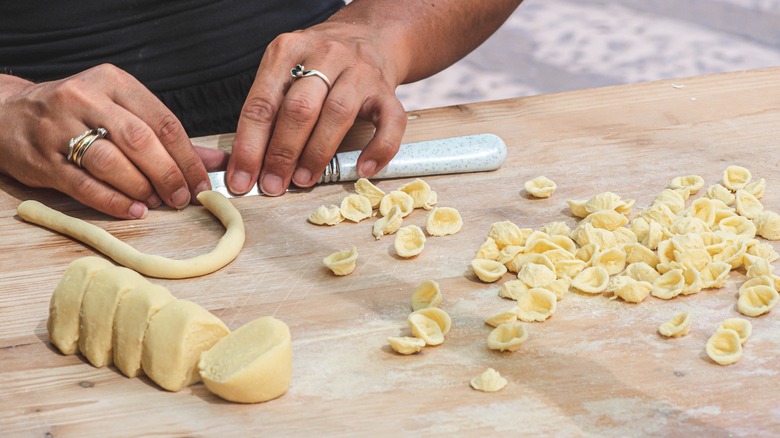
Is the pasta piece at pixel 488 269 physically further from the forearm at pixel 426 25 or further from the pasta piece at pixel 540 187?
the forearm at pixel 426 25

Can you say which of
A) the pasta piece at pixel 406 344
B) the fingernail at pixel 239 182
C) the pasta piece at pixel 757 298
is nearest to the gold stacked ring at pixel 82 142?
the fingernail at pixel 239 182

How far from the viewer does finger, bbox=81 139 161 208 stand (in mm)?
1435

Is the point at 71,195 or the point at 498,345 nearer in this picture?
the point at 498,345

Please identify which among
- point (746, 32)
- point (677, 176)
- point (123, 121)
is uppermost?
point (123, 121)

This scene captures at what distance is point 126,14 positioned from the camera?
184cm

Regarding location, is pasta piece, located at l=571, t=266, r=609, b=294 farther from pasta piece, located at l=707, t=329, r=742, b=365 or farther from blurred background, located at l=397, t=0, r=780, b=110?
blurred background, located at l=397, t=0, r=780, b=110

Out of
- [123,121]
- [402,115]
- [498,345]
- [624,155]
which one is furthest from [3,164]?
[624,155]

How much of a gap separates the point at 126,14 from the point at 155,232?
62 cm

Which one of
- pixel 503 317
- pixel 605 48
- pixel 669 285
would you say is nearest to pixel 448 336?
pixel 503 317

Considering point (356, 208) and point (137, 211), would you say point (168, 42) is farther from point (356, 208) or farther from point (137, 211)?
point (356, 208)

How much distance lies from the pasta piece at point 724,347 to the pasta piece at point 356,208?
23.1 inches

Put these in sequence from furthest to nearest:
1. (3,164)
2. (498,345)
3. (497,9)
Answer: (497,9) < (3,164) < (498,345)

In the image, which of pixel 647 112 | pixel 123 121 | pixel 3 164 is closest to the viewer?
pixel 123 121

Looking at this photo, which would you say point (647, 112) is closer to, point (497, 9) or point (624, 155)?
point (624, 155)
